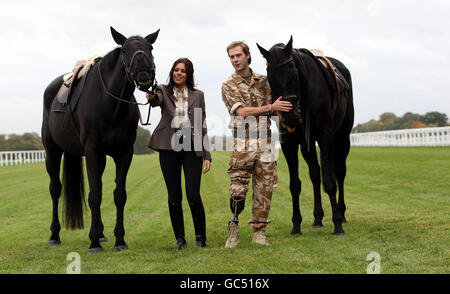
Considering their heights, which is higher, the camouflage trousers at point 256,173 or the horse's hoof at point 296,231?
the camouflage trousers at point 256,173

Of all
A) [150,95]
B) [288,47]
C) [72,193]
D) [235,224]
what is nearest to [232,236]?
[235,224]

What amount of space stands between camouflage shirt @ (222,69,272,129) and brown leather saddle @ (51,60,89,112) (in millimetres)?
2044

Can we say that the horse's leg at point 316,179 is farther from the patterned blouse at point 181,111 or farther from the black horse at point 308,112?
the patterned blouse at point 181,111

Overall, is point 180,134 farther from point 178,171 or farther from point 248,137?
point 248,137

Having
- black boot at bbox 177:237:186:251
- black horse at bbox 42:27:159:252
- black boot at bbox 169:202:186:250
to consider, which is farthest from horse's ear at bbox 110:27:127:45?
black boot at bbox 177:237:186:251

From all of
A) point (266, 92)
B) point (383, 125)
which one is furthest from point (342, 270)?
point (383, 125)

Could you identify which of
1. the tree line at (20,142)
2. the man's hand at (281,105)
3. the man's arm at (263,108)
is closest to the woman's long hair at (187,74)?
the man's arm at (263,108)

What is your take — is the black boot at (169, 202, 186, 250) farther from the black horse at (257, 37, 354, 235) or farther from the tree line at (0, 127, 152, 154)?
the tree line at (0, 127, 152, 154)

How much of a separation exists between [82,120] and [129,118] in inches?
23.3

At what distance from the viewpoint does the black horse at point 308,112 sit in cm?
613

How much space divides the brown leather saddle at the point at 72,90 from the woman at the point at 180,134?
4.53 ft

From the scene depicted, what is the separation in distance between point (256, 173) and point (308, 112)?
48.3 inches

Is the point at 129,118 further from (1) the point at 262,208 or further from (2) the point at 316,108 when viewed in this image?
(2) the point at 316,108

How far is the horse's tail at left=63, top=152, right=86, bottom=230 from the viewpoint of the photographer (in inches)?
324
